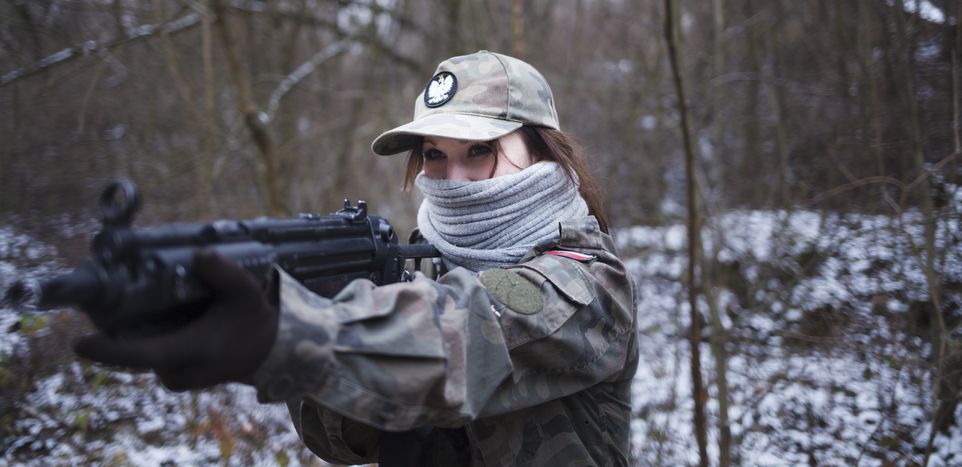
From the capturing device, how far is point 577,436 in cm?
167

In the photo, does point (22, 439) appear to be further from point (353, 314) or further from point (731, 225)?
point (731, 225)

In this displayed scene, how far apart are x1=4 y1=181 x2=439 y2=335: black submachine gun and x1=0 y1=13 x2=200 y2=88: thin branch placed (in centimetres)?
327

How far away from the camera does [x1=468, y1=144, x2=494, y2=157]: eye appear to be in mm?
1805

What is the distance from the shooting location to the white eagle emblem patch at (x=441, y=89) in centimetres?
186

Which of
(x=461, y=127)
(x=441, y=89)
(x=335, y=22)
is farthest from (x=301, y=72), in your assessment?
(x=461, y=127)

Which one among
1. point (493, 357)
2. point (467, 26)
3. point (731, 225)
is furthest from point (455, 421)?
point (467, 26)

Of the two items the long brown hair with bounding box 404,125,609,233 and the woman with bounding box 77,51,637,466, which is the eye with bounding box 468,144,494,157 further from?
the long brown hair with bounding box 404,125,609,233

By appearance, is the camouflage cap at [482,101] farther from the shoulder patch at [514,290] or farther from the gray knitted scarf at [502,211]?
the shoulder patch at [514,290]

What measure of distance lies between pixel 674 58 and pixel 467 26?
5114 mm

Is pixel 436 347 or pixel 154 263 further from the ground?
pixel 154 263

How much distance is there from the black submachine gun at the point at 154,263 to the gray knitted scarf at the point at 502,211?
1.91ft

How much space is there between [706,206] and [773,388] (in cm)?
141

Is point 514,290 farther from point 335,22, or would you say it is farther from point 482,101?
point 335,22

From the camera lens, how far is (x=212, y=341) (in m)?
0.96
